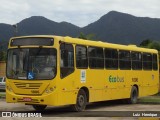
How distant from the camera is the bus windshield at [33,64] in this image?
55.4 feet

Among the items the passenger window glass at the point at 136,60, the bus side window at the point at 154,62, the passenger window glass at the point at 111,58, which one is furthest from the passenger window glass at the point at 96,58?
the bus side window at the point at 154,62

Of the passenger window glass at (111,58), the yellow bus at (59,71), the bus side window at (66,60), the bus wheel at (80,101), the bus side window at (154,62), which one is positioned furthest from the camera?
the bus side window at (154,62)

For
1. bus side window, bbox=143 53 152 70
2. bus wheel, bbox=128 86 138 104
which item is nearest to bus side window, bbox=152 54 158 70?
bus side window, bbox=143 53 152 70

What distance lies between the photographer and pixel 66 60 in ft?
57.6

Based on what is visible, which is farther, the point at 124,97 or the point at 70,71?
the point at 124,97

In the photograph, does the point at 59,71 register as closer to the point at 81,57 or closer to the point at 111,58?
the point at 81,57

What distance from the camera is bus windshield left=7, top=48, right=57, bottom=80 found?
55.4 ft

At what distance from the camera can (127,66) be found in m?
23.4

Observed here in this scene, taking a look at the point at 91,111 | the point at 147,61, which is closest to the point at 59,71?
the point at 91,111

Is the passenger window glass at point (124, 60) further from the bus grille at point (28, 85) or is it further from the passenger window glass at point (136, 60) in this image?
the bus grille at point (28, 85)

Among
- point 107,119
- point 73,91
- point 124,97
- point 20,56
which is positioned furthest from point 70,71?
point 124,97

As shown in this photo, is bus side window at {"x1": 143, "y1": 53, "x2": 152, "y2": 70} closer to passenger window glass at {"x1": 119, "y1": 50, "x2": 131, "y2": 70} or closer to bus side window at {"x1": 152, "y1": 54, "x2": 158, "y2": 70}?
bus side window at {"x1": 152, "y1": 54, "x2": 158, "y2": 70}

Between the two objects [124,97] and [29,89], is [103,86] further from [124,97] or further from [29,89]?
[29,89]

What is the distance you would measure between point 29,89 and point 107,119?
343cm
